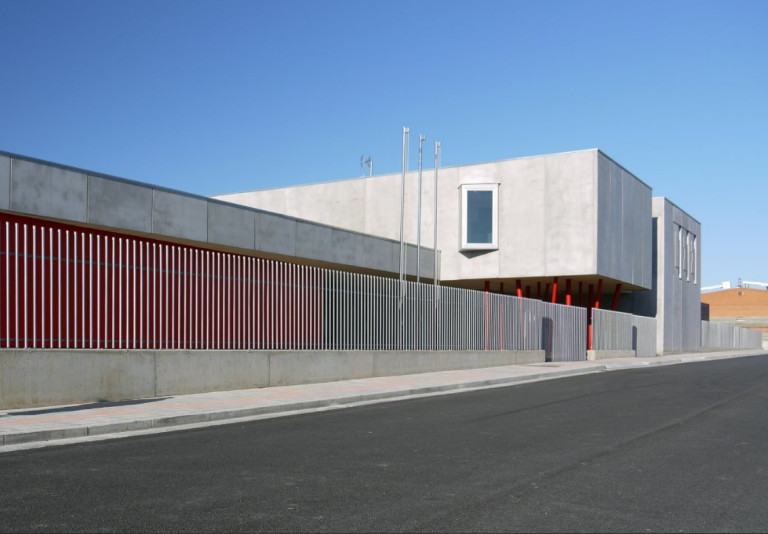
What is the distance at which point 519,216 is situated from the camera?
38.2 meters

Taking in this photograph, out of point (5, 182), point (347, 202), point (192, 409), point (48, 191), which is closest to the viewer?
point (192, 409)

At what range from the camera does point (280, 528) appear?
18.3 feet

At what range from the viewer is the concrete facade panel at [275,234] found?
25.8 meters

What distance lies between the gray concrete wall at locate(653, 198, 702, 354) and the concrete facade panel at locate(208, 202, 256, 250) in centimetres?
3123

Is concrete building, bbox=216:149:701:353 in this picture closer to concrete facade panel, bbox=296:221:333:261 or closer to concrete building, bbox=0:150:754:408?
concrete building, bbox=0:150:754:408

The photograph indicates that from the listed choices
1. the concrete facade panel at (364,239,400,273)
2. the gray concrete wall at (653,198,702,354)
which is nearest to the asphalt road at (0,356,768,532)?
the concrete facade panel at (364,239,400,273)

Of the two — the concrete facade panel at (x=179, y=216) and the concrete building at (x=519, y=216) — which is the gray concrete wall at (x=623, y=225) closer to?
the concrete building at (x=519, y=216)

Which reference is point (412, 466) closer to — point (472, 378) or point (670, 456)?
point (670, 456)

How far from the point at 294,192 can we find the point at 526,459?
36.2 metres

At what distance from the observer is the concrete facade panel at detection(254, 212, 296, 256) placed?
25766mm

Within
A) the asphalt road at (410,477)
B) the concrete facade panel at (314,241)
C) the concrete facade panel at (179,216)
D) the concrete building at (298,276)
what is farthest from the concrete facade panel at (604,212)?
the asphalt road at (410,477)

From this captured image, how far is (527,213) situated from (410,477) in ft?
103

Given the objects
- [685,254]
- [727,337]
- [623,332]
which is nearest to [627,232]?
[623,332]

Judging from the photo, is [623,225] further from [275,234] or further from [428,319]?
[275,234]
